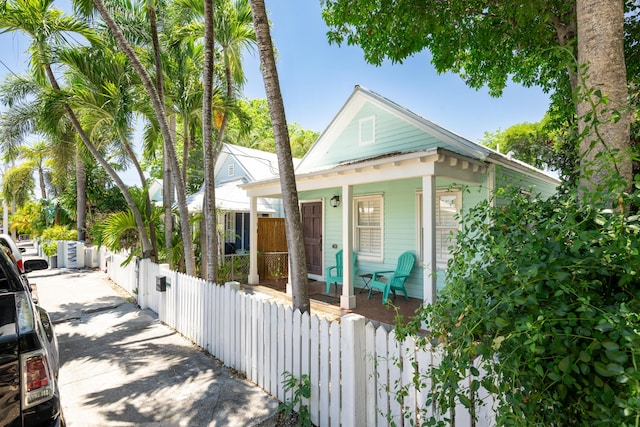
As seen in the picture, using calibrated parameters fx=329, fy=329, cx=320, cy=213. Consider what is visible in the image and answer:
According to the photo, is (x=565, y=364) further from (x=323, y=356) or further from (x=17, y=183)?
(x=17, y=183)

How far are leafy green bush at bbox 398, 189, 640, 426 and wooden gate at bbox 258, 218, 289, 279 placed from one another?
9.32 meters

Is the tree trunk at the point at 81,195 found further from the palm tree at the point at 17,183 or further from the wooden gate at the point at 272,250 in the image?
the palm tree at the point at 17,183

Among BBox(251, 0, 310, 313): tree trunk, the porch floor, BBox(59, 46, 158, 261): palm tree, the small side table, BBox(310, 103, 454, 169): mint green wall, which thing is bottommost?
the porch floor

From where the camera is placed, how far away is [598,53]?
2275mm

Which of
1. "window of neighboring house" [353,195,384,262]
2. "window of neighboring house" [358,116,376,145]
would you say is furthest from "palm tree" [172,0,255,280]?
"window of neighboring house" [353,195,384,262]

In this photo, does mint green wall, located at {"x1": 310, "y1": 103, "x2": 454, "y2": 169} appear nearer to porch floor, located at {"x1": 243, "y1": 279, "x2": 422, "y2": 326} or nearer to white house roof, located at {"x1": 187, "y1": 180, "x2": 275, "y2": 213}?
porch floor, located at {"x1": 243, "y1": 279, "x2": 422, "y2": 326}

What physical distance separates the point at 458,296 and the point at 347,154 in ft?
27.4

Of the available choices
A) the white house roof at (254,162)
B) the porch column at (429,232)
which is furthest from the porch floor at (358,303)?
the white house roof at (254,162)

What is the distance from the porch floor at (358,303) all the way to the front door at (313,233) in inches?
38.9

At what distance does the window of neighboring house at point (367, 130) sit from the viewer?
913 cm

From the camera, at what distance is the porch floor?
667 cm

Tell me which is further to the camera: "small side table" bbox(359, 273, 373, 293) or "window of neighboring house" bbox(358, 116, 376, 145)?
"window of neighboring house" bbox(358, 116, 376, 145)

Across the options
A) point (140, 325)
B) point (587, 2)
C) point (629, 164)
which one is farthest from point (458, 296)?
point (140, 325)

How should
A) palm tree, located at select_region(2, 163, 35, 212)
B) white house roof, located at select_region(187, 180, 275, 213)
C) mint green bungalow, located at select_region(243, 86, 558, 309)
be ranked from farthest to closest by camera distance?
palm tree, located at select_region(2, 163, 35, 212) < white house roof, located at select_region(187, 180, 275, 213) < mint green bungalow, located at select_region(243, 86, 558, 309)
